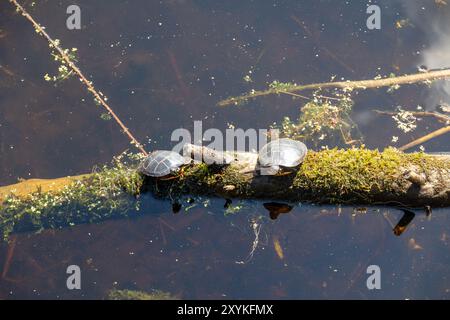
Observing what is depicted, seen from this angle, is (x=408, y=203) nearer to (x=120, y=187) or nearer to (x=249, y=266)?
(x=249, y=266)

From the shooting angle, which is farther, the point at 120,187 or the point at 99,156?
the point at 99,156

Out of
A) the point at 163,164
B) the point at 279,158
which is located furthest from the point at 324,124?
the point at 163,164

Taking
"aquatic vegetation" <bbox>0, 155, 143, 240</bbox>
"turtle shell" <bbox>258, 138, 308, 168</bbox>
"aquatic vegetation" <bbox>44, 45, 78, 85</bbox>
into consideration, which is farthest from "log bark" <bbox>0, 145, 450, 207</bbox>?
"aquatic vegetation" <bbox>44, 45, 78, 85</bbox>

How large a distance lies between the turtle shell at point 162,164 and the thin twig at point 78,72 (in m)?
0.72

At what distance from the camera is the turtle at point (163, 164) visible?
4.26 meters

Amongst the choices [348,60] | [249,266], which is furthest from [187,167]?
[348,60]

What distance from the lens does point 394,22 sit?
19.1 feet

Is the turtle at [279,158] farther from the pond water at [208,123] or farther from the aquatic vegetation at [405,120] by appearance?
the aquatic vegetation at [405,120]

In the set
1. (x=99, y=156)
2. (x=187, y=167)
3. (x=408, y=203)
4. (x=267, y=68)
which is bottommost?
(x=408, y=203)

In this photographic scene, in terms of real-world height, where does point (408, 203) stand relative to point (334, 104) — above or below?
below

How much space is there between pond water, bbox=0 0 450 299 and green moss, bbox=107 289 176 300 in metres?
0.07
